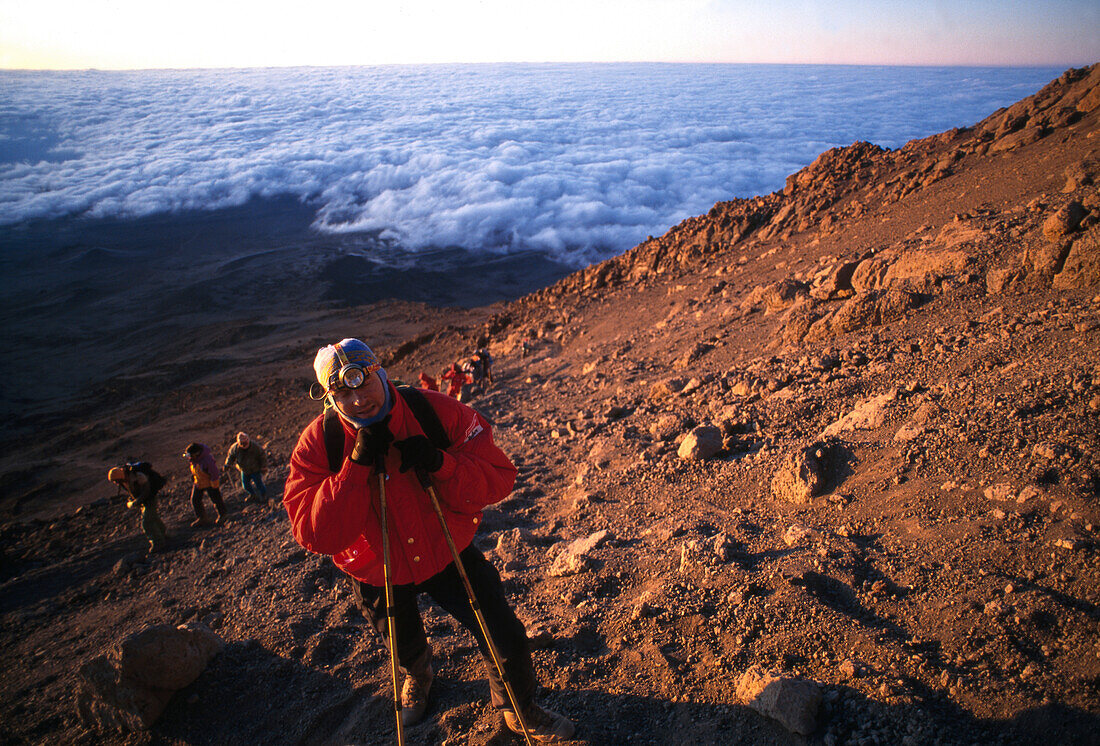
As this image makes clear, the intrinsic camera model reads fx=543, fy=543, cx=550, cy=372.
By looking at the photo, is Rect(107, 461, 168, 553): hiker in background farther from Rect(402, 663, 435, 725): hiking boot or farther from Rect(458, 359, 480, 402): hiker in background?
Rect(402, 663, 435, 725): hiking boot

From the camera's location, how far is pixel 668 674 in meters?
2.37

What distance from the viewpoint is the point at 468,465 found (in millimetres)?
1925

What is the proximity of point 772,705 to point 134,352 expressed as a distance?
23.9 m

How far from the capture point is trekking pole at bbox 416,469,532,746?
1926mm

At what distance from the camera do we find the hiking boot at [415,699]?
2.43 metres

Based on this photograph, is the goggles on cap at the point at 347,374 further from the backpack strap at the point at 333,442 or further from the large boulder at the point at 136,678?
the large boulder at the point at 136,678

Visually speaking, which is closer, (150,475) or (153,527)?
(153,527)

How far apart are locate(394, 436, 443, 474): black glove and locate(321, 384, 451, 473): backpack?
0.10 metres

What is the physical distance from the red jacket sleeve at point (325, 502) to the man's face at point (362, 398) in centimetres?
16

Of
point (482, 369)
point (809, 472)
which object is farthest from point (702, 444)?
point (482, 369)

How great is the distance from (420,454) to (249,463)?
5.35 metres

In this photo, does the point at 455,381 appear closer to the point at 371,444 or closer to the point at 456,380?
the point at 456,380

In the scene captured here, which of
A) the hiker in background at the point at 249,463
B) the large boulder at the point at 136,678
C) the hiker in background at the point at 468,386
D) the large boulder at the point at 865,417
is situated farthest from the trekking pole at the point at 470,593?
the hiker in background at the point at 468,386

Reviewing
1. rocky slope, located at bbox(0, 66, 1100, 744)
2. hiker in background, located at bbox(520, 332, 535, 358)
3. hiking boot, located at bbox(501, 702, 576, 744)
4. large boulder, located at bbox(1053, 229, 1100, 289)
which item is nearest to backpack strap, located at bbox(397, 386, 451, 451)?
hiking boot, located at bbox(501, 702, 576, 744)
